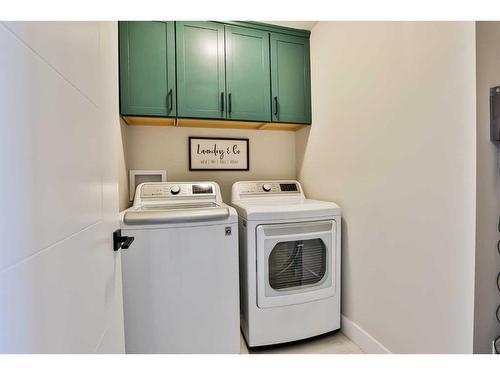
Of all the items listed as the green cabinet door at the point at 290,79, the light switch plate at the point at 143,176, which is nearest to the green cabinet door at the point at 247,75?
the green cabinet door at the point at 290,79

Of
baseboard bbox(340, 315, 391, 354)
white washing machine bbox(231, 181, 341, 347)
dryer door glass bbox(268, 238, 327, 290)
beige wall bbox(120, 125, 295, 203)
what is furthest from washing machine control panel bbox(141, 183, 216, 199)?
baseboard bbox(340, 315, 391, 354)

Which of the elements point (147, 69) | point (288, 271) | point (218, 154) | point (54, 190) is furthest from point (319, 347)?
point (147, 69)

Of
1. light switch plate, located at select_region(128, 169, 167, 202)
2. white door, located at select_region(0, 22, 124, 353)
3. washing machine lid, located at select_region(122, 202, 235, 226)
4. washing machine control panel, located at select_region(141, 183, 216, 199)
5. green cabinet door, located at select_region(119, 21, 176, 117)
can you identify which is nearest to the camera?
white door, located at select_region(0, 22, 124, 353)

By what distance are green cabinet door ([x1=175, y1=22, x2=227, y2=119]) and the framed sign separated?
0.37 m

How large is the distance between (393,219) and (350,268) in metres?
0.53

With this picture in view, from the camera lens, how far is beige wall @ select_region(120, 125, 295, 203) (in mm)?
2076

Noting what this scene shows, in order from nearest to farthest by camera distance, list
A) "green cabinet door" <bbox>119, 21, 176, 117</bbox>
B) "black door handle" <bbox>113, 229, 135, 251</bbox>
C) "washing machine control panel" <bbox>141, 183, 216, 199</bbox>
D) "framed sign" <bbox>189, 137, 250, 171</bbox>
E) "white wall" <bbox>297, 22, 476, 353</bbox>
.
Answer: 1. "black door handle" <bbox>113, 229, 135, 251</bbox>
2. "white wall" <bbox>297, 22, 476, 353</bbox>
3. "green cabinet door" <bbox>119, 21, 176, 117</bbox>
4. "washing machine control panel" <bbox>141, 183, 216, 199</bbox>
5. "framed sign" <bbox>189, 137, 250, 171</bbox>

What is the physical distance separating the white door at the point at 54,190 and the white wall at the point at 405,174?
4.52 feet

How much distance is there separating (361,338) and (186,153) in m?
1.94

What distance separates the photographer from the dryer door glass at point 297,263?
5.36 ft

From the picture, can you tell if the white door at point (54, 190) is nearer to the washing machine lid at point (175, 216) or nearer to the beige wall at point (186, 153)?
the washing machine lid at point (175, 216)

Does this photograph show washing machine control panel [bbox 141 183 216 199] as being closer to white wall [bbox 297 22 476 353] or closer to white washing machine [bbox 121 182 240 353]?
white washing machine [bbox 121 182 240 353]

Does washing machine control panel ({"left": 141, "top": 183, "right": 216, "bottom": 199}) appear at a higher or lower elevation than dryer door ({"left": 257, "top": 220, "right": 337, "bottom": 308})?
higher
